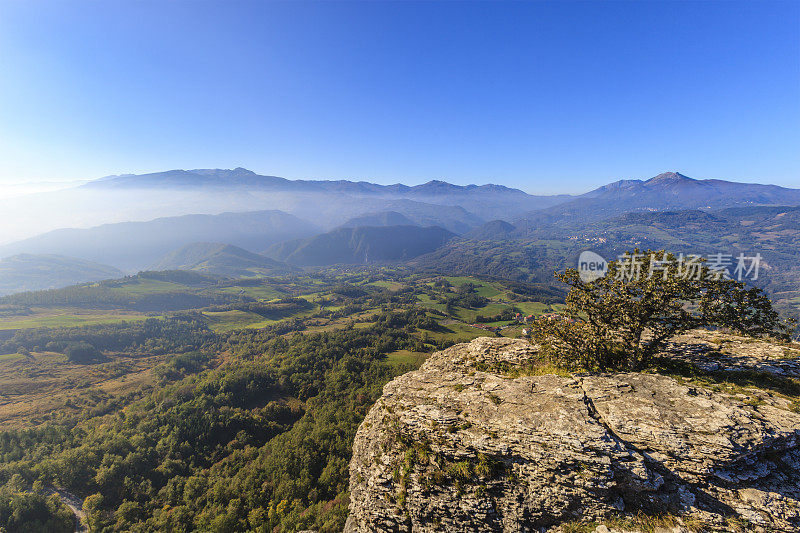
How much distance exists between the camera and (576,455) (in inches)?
513

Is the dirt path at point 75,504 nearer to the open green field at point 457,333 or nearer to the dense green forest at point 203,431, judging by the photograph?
the dense green forest at point 203,431

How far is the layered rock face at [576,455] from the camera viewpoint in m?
11.6

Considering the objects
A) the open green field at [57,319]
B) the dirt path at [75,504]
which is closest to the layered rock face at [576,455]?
the dirt path at [75,504]

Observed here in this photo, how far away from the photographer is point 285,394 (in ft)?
325

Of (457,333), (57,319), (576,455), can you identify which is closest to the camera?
(576,455)

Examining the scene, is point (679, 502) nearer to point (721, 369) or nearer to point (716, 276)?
point (721, 369)

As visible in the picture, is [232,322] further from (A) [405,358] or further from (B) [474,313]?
(B) [474,313]

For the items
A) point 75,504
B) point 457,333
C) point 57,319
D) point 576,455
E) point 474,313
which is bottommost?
point 57,319

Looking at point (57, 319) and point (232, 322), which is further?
point (232, 322)

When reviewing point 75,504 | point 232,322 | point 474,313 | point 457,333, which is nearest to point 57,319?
point 232,322

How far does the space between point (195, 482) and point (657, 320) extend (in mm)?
82532

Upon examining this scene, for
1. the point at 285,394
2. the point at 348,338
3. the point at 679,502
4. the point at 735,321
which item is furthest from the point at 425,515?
the point at 348,338

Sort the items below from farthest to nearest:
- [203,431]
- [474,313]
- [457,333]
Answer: [474,313]
[457,333]
[203,431]

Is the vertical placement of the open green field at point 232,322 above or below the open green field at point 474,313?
below
